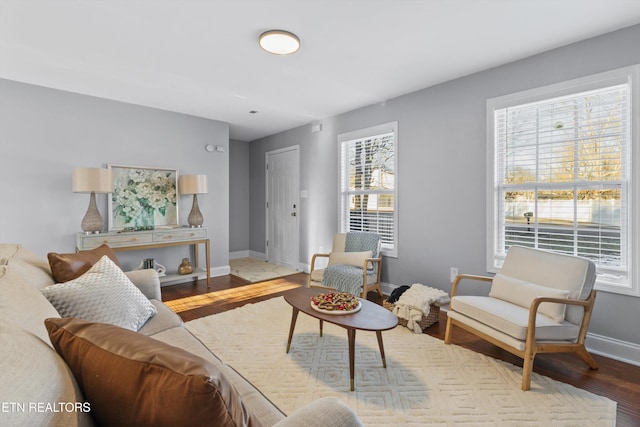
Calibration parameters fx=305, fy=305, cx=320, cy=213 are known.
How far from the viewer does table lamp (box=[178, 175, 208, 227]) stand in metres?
4.26

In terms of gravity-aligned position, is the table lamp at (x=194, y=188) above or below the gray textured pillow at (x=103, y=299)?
above

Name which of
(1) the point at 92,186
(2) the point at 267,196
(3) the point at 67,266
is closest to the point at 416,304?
(3) the point at 67,266

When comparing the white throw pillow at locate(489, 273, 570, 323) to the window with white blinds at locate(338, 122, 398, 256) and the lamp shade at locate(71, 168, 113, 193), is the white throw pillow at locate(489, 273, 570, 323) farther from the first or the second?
the lamp shade at locate(71, 168, 113, 193)

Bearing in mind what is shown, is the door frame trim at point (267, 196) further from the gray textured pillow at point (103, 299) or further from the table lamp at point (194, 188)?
the gray textured pillow at point (103, 299)

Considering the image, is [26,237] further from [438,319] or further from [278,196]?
[438,319]

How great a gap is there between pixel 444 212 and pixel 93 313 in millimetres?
3201

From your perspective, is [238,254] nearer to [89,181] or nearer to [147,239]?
[147,239]

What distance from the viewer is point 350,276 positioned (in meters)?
3.42

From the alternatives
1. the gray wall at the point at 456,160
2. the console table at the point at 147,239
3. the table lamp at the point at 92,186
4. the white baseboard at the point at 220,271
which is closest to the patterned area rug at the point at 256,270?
the white baseboard at the point at 220,271

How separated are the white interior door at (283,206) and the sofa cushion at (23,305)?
4.23m

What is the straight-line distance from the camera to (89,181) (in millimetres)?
3365

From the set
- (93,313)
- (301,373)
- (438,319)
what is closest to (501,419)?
(301,373)

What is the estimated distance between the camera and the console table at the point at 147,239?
3.49 meters

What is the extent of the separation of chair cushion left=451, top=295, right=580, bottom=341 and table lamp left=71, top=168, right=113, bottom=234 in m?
3.87
